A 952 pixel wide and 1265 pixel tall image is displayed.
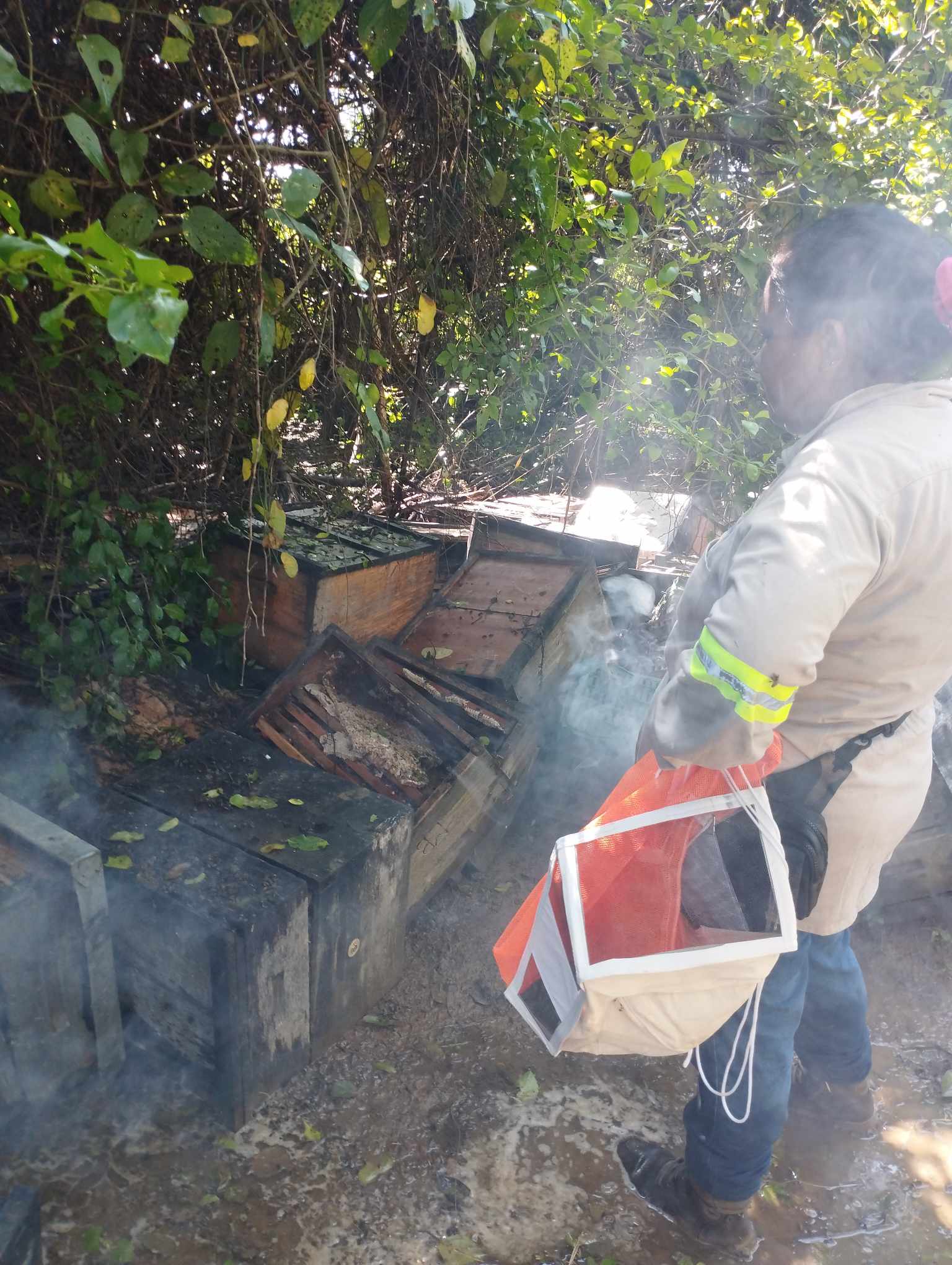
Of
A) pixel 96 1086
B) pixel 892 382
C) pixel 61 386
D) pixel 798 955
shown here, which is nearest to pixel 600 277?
pixel 892 382

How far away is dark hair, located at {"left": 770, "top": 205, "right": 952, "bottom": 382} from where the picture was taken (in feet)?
5.61

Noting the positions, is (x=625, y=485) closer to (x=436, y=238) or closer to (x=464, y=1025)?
(x=436, y=238)

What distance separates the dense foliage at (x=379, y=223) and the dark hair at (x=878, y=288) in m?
0.94

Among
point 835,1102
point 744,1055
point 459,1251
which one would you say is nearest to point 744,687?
point 744,1055

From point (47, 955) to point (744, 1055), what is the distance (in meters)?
1.85

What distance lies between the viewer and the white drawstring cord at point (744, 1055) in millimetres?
1731

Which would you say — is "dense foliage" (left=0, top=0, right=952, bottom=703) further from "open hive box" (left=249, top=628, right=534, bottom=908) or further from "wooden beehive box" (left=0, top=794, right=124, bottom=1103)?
"wooden beehive box" (left=0, top=794, right=124, bottom=1103)

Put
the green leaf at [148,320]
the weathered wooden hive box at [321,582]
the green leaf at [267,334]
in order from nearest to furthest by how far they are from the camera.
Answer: the green leaf at [148,320] → the green leaf at [267,334] → the weathered wooden hive box at [321,582]

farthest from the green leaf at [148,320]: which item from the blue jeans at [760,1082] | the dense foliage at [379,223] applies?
the blue jeans at [760,1082]

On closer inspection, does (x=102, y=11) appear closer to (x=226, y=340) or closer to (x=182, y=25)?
(x=182, y=25)

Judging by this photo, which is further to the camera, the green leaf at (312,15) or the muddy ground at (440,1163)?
the muddy ground at (440,1163)

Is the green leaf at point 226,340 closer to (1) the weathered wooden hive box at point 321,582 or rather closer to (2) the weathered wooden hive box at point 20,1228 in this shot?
(1) the weathered wooden hive box at point 321,582

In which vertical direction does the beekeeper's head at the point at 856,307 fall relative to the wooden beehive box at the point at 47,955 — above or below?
above

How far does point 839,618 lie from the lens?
1.52 metres
